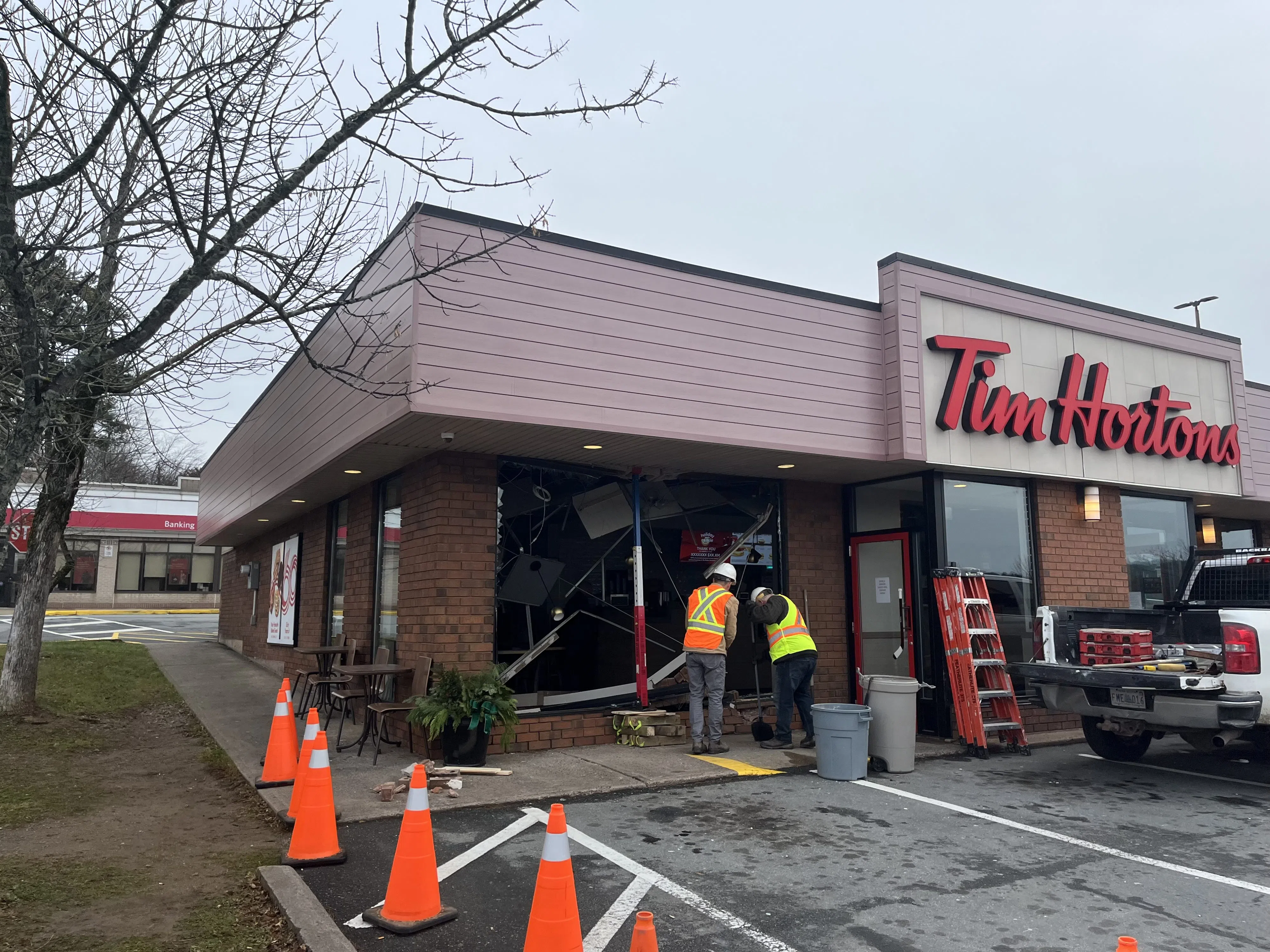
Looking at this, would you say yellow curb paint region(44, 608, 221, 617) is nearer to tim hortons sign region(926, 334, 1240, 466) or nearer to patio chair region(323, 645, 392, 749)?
patio chair region(323, 645, 392, 749)

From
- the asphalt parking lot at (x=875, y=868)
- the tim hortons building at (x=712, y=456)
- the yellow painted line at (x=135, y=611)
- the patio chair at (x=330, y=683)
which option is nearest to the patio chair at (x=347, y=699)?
the patio chair at (x=330, y=683)

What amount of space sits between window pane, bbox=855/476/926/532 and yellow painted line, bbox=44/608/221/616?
32558 millimetres

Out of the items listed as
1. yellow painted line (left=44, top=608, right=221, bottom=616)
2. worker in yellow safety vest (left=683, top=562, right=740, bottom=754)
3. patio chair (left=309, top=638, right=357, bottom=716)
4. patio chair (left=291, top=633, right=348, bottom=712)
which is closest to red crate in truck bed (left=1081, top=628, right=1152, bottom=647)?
worker in yellow safety vest (left=683, top=562, right=740, bottom=754)

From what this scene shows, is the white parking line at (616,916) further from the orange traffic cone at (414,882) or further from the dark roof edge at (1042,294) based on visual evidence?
the dark roof edge at (1042,294)

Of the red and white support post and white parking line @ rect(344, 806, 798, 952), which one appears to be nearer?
white parking line @ rect(344, 806, 798, 952)

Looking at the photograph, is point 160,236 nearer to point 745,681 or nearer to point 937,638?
point 937,638

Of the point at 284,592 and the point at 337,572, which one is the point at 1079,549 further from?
the point at 284,592

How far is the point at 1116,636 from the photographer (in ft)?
26.6

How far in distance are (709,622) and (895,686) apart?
1.83 meters

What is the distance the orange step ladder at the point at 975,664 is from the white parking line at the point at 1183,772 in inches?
26.7

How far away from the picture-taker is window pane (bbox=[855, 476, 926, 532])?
421 inches

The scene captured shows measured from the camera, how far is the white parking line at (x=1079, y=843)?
517 cm

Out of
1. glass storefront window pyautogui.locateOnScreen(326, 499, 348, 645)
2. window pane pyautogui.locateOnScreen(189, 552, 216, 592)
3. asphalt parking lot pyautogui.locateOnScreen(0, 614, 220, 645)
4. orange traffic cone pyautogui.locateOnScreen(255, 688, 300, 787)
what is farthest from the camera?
window pane pyautogui.locateOnScreen(189, 552, 216, 592)

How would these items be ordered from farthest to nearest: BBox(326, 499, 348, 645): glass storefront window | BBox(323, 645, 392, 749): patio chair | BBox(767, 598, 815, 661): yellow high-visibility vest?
BBox(326, 499, 348, 645): glass storefront window, BBox(323, 645, 392, 749): patio chair, BBox(767, 598, 815, 661): yellow high-visibility vest
